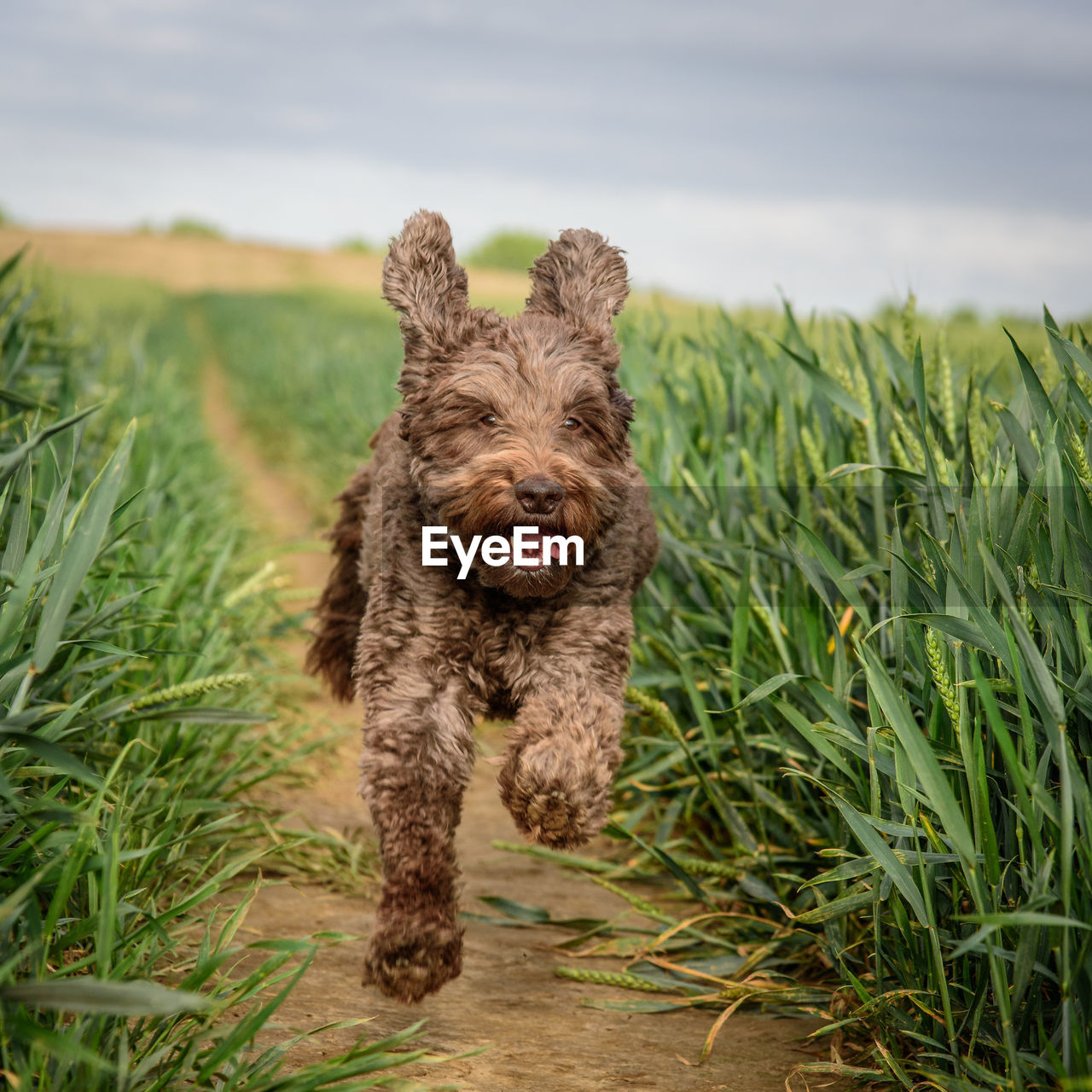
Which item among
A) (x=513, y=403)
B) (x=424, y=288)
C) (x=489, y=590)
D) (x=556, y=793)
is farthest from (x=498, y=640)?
(x=424, y=288)

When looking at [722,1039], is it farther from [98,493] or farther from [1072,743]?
[98,493]

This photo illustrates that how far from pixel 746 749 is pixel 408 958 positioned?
1.50 m

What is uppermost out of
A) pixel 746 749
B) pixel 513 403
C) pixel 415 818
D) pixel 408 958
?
pixel 513 403

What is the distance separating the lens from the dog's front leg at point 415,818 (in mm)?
2566

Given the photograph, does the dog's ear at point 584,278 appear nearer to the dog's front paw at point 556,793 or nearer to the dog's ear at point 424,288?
the dog's ear at point 424,288

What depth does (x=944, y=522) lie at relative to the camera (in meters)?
2.91

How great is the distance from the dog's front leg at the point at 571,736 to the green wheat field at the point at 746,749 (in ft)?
0.92

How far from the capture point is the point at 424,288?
9.24ft

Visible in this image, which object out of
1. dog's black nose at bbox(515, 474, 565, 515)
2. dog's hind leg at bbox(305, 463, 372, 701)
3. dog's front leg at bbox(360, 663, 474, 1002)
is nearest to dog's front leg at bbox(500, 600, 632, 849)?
dog's front leg at bbox(360, 663, 474, 1002)

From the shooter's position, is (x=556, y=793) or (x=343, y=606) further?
(x=343, y=606)

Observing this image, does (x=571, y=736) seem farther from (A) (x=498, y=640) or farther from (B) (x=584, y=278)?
(B) (x=584, y=278)

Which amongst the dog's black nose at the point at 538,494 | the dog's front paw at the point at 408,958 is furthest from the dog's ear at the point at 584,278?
the dog's front paw at the point at 408,958

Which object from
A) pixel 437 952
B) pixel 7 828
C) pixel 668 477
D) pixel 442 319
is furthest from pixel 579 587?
pixel 668 477

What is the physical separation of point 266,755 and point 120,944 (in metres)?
2.18
